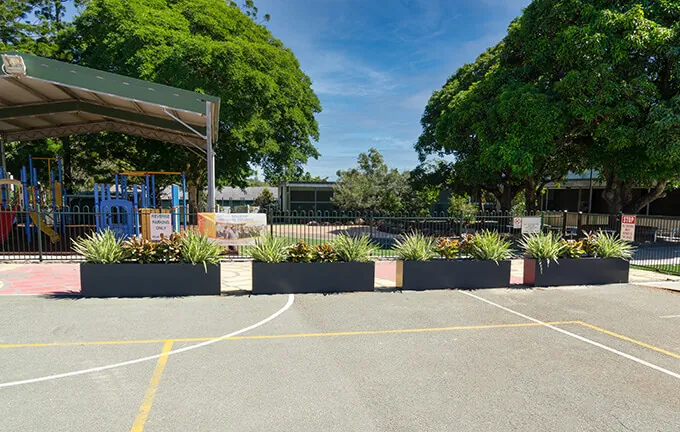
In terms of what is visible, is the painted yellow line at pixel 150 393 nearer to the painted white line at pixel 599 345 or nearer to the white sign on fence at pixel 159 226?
the white sign on fence at pixel 159 226

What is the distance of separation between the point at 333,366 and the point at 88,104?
13.9 m

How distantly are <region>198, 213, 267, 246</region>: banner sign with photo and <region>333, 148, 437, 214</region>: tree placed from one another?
16.6 meters

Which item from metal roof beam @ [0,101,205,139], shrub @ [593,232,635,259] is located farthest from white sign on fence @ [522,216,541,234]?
metal roof beam @ [0,101,205,139]

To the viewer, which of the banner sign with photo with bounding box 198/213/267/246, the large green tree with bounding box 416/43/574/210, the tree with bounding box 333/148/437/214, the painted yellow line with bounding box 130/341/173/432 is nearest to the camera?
the painted yellow line with bounding box 130/341/173/432

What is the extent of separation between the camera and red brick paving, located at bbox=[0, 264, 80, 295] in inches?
308

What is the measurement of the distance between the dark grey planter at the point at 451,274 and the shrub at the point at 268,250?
2749 millimetres

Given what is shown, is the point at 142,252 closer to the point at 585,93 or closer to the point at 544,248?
the point at 544,248

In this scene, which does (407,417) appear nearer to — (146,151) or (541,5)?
(541,5)

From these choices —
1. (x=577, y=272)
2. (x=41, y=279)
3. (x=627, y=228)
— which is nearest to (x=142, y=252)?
(x=41, y=279)

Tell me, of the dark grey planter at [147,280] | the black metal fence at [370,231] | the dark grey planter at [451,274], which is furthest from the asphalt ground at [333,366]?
the black metal fence at [370,231]

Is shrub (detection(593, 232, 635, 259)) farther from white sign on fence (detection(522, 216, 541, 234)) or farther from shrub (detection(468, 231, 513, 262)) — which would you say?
shrub (detection(468, 231, 513, 262))

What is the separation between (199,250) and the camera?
25.1ft

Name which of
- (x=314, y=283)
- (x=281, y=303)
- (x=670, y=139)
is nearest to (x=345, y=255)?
(x=314, y=283)

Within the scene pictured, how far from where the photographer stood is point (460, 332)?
5855mm
